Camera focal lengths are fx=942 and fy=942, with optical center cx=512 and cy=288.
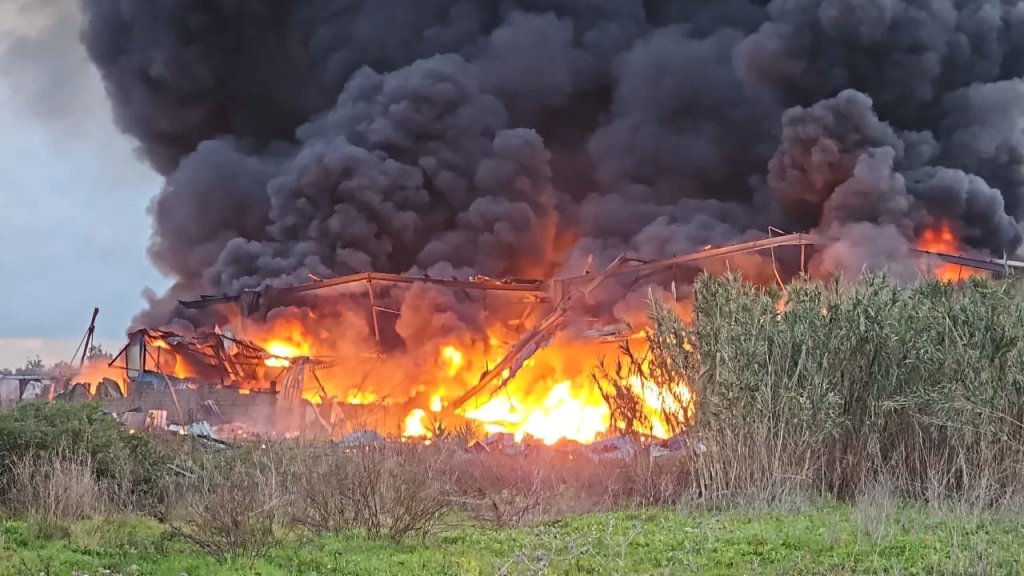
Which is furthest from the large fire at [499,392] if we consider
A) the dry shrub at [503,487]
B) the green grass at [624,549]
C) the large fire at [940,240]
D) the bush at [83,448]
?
the large fire at [940,240]

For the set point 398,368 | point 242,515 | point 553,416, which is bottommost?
point 242,515

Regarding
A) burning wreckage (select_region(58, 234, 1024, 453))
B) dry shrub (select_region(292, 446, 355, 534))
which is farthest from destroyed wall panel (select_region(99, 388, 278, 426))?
dry shrub (select_region(292, 446, 355, 534))

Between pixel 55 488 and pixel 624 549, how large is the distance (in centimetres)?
756

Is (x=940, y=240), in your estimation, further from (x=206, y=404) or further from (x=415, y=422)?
(x=206, y=404)

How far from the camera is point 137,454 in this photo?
Answer: 15.0 metres

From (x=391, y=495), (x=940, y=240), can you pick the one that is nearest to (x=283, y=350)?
(x=391, y=495)

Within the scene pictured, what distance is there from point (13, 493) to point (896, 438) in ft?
40.6

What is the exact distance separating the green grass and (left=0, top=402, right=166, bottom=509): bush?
2.18 m

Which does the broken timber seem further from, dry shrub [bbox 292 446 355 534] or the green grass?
dry shrub [bbox 292 446 355 534]

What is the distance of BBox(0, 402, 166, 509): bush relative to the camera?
13734mm

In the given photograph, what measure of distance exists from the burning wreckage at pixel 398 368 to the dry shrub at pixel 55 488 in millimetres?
8769

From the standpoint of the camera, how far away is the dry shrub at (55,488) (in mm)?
12109

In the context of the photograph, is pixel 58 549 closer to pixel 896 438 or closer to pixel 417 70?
pixel 896 438

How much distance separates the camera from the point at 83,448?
1380 centimetres
